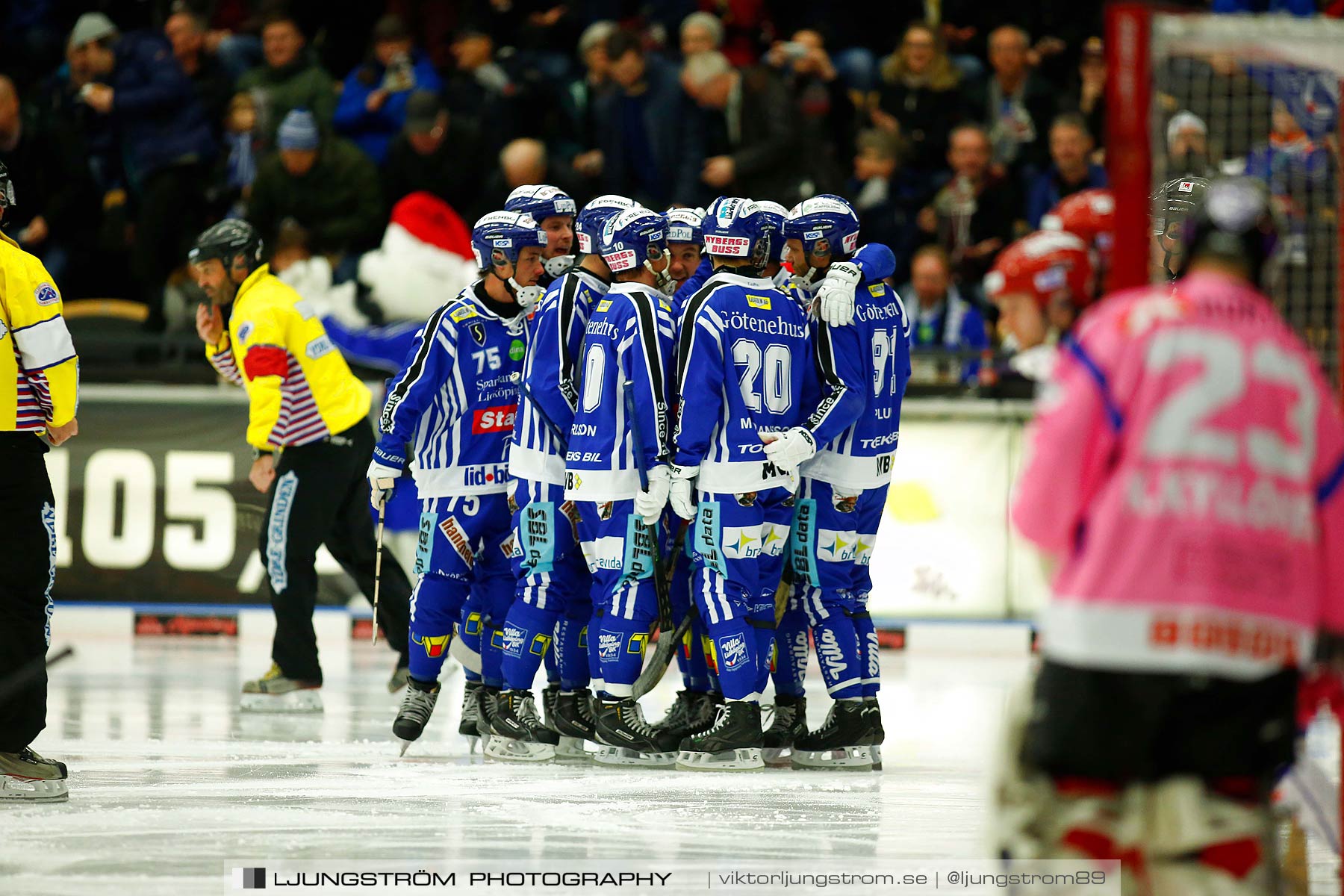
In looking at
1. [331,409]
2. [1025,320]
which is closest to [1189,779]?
[1025,320]

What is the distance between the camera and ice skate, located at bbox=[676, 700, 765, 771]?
8.09 meters

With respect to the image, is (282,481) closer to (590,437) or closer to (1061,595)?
(590,437)

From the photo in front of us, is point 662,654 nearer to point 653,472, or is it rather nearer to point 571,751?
point 571,751

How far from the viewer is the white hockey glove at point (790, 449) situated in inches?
316

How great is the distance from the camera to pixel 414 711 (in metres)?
8.43

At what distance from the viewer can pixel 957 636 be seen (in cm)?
1287

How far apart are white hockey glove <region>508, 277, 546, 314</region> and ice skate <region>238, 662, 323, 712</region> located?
286cm

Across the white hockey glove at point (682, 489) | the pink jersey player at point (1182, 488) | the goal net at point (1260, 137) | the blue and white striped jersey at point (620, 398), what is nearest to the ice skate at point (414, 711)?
the blue and white striped jersey at point (620, 398)

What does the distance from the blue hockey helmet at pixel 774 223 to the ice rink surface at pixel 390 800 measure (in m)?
2.41

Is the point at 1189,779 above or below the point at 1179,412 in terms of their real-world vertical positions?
below

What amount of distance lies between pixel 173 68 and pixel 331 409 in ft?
20.5

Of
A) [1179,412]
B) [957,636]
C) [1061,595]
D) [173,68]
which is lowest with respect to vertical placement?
[957,636]

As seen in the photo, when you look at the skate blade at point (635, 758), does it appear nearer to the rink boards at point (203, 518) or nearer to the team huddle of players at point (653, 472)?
the team huddle of players at point (653, 472)

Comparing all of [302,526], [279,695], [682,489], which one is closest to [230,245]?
[302,526]
